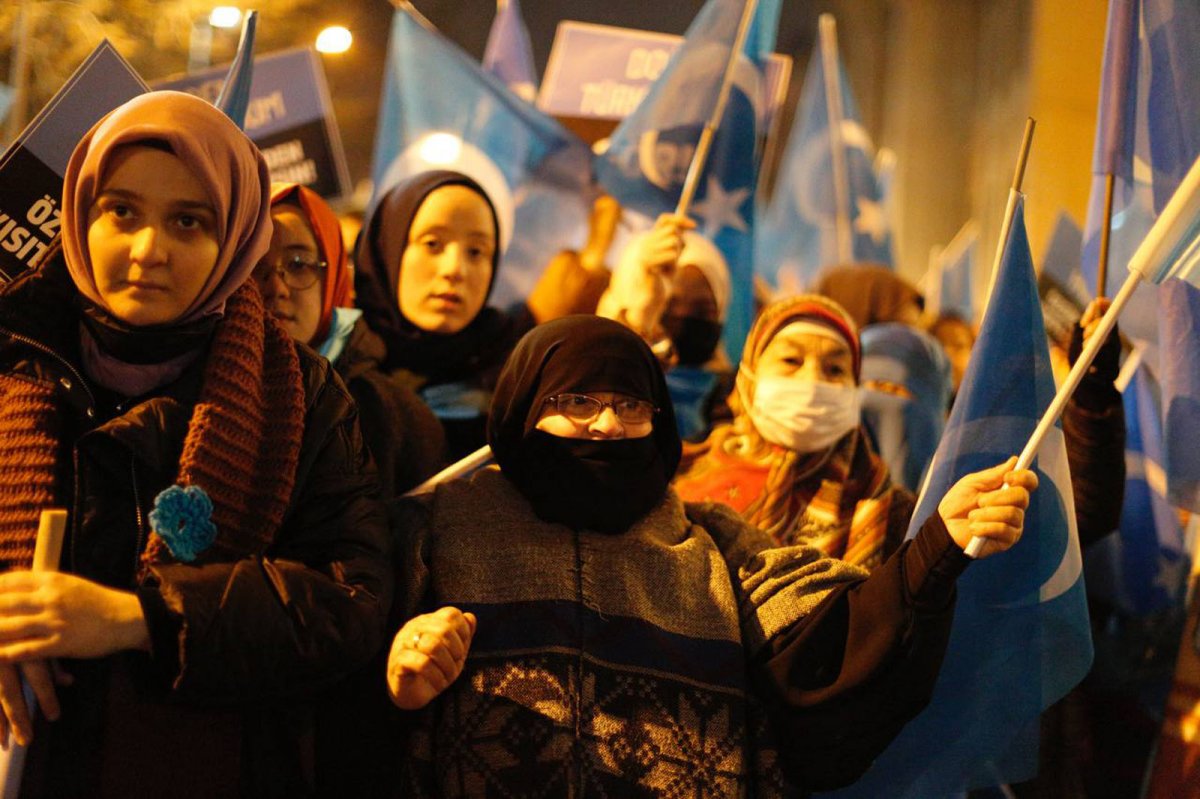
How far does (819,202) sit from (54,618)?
5377 mm

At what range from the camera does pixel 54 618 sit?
2.13m

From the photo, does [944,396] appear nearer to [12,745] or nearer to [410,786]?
[410,786]

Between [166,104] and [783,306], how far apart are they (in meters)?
1.97

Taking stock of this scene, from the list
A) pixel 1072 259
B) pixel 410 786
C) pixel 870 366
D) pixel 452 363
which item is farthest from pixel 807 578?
pixel 1072 259

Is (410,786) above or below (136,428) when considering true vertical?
below

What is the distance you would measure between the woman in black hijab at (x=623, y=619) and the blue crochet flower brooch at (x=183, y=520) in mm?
423

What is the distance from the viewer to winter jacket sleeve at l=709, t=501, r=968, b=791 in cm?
262

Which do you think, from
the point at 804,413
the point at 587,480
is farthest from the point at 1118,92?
the point at 587,480

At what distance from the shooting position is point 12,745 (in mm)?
2273

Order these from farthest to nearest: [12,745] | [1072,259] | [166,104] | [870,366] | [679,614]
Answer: [1072,259], [870,366], [679,614], [166,104], [12,745]

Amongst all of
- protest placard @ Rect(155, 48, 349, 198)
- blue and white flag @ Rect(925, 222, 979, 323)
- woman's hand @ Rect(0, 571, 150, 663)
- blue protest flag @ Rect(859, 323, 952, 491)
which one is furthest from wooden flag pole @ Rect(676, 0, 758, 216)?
blue and white flag @ Rect(925, 222, 979, 323)

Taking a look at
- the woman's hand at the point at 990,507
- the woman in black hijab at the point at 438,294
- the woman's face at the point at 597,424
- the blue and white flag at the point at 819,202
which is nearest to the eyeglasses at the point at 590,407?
the woman's face at the point at 597,424

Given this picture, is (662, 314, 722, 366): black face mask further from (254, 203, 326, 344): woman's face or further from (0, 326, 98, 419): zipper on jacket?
(0, 326, 98, 419): zipper on jacket

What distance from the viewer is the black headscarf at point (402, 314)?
391 cm
